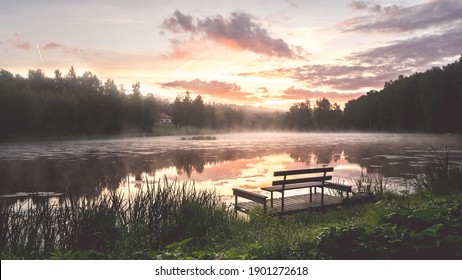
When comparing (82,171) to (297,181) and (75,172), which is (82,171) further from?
(297,181)

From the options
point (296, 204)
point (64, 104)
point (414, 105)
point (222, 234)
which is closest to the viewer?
point (222, 234)

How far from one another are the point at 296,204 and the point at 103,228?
5.00 metres

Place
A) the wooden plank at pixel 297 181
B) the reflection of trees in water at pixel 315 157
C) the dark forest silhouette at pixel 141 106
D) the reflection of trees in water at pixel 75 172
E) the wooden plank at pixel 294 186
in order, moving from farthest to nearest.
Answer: the reflection of trees in water at pixel 315 157
the dark forest silhouette at pixel 141 106
the reflection of trees in water at pixel 75 172
the wooden plank at pixel 294 186
the wooden plank at pixel 297 181

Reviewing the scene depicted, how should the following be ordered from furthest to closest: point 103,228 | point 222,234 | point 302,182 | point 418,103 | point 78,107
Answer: point 78,107 → point 418,103 → point 302,182 → point 222,234 → point 103,228

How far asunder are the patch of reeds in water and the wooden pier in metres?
1.75

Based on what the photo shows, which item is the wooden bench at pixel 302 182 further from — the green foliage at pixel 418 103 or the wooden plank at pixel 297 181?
the green foliage at pixel 418 103

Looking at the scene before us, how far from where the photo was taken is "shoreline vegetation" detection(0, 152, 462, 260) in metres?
4.88

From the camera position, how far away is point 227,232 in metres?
7.31

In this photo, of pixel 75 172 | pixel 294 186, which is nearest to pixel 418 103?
pixel 294 186

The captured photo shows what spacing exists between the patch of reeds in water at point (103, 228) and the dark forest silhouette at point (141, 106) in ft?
22.7

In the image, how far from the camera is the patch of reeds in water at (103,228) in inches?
256

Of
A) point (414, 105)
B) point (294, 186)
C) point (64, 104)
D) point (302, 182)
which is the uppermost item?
point (64, 104)

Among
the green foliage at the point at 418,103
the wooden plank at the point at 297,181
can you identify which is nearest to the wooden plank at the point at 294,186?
the wooden plank at the point at 297,181
